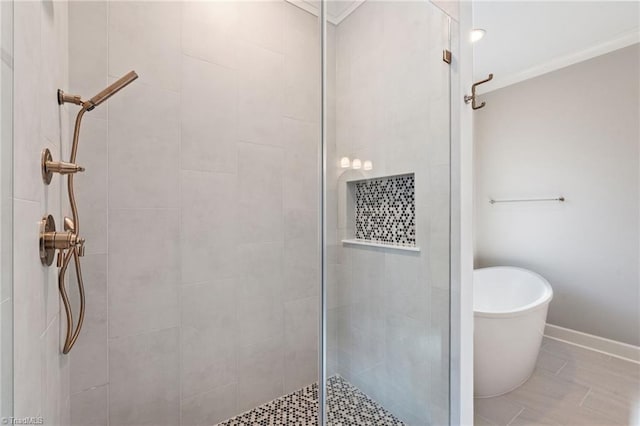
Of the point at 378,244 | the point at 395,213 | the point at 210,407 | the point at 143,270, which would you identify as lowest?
the point at 210,407

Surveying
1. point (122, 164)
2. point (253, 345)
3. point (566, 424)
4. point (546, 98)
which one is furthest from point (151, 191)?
point (546, 98)

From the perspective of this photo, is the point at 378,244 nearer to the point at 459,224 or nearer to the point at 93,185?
the point at 459,224

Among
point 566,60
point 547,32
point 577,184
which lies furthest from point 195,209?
point 566,60

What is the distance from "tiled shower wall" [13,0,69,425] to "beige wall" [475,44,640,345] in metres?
3.50

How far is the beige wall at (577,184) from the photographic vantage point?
232 centimetres

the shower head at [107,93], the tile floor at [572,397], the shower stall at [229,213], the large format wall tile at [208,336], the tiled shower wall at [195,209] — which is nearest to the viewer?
the shower head at [107,93]

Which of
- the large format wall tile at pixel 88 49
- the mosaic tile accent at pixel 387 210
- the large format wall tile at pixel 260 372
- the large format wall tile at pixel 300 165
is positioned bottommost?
the large format wall tile at pixel 260 372

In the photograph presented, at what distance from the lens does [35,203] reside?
2.37 feet

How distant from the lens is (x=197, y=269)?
1.53 m

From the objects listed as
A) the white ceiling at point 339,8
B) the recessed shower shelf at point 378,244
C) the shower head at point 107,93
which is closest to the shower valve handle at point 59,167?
the shower head at point 107,93

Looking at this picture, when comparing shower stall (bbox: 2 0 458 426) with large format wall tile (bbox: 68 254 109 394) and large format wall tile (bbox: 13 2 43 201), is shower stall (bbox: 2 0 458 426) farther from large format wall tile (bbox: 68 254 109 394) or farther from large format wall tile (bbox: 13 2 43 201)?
large format wall tile (bbox: 13 2 43 201)

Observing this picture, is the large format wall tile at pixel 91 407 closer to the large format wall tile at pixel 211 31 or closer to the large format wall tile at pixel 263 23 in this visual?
the large format wall tile at pixel 211 31

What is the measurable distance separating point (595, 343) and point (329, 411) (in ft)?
8.83

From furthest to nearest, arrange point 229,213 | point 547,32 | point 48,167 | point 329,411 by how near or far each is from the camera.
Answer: point 547,32, point 229,213, point 329,411, point 48,167
